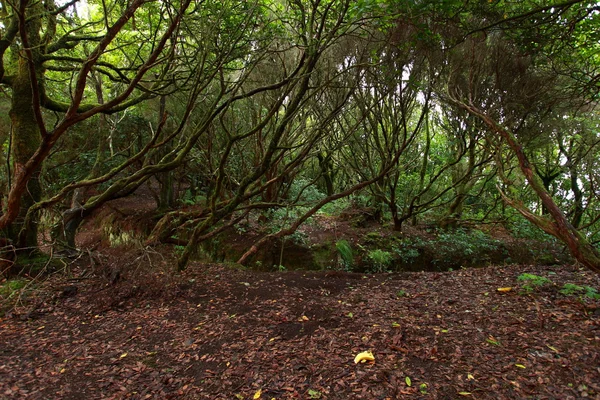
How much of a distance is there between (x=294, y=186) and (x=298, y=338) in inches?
362

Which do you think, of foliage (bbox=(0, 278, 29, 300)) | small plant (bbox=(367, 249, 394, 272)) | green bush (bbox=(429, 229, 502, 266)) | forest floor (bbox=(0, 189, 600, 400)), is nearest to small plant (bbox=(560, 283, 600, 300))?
forest floor (bbox=(0, 189, 600, 400))

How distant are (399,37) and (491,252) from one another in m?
5.95

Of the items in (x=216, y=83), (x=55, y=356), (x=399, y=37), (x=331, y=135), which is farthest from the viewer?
(x=331, y=135)

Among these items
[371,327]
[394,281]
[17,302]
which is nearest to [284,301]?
[371,327]

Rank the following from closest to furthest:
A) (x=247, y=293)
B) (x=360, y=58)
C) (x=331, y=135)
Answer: (x=247, y=293), (x=360, y=58), (x=331, y=135)

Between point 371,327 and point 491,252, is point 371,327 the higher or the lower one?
the lower one

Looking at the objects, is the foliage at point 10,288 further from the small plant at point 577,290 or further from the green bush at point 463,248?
the green bush at point 463,248

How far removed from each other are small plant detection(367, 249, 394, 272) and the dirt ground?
9.03 feet

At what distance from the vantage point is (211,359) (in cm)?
313

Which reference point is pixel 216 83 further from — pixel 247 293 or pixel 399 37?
pixel 247 293

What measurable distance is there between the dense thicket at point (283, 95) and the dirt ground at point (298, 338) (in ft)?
3.26

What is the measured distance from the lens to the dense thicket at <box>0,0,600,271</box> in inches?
163

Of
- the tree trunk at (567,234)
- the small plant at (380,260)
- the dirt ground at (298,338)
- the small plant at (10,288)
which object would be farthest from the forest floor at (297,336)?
the small plant at (380,260)

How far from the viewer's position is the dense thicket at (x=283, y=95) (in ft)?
13.6
